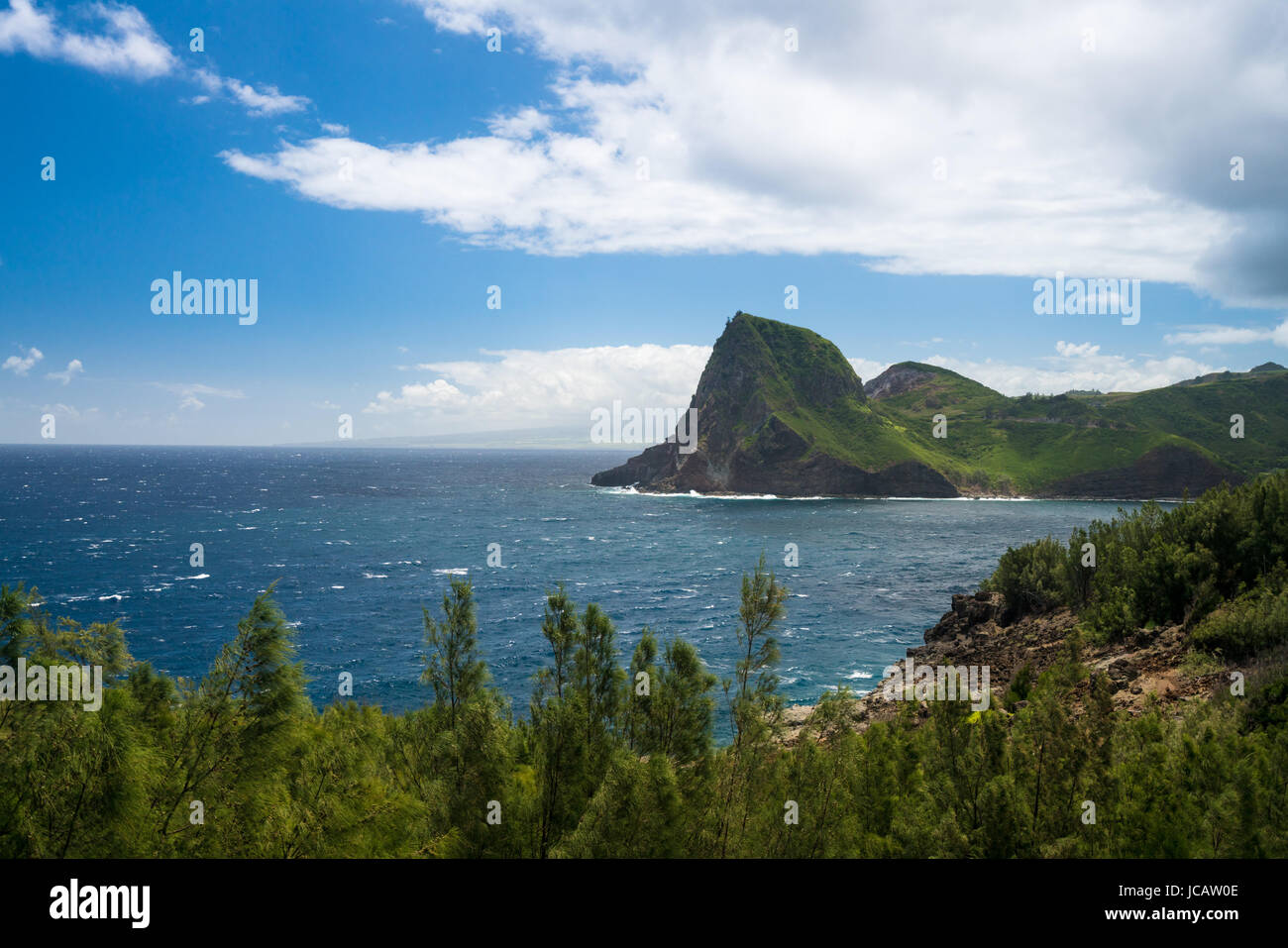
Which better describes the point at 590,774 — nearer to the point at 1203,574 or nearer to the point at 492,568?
the point at 1203,574

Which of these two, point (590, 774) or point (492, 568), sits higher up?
point (590, 774)

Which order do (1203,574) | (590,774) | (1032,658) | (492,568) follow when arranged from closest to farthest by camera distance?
1. (590,774)
2. (1203,574)
3. (1032,658)
4. (492,568)

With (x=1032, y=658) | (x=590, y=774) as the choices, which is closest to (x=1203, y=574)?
(x=1032, y=658)

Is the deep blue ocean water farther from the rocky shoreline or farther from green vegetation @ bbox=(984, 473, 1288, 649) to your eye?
green vegetation @ bbox=(984, 473, 1288, 649)

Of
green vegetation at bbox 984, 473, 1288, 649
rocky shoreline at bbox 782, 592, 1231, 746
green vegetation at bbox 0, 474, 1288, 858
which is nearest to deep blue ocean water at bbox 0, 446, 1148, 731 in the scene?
rocky shoreline at bbox 782, 592, 1231, 746

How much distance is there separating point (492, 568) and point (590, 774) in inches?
3128

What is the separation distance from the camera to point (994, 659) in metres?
46.1

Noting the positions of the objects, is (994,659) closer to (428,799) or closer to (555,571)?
(428,799)

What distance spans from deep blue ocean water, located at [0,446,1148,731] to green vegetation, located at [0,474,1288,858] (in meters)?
25.2

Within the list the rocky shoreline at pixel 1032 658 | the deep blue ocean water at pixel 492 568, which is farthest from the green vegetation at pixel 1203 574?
the deep blue ocean water at pixel 492 568

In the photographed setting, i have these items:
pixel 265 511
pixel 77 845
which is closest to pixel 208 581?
pixel 265 511

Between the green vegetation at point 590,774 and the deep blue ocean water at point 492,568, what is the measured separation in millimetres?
25237

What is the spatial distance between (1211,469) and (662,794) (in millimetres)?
219767

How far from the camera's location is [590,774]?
50.8ft
